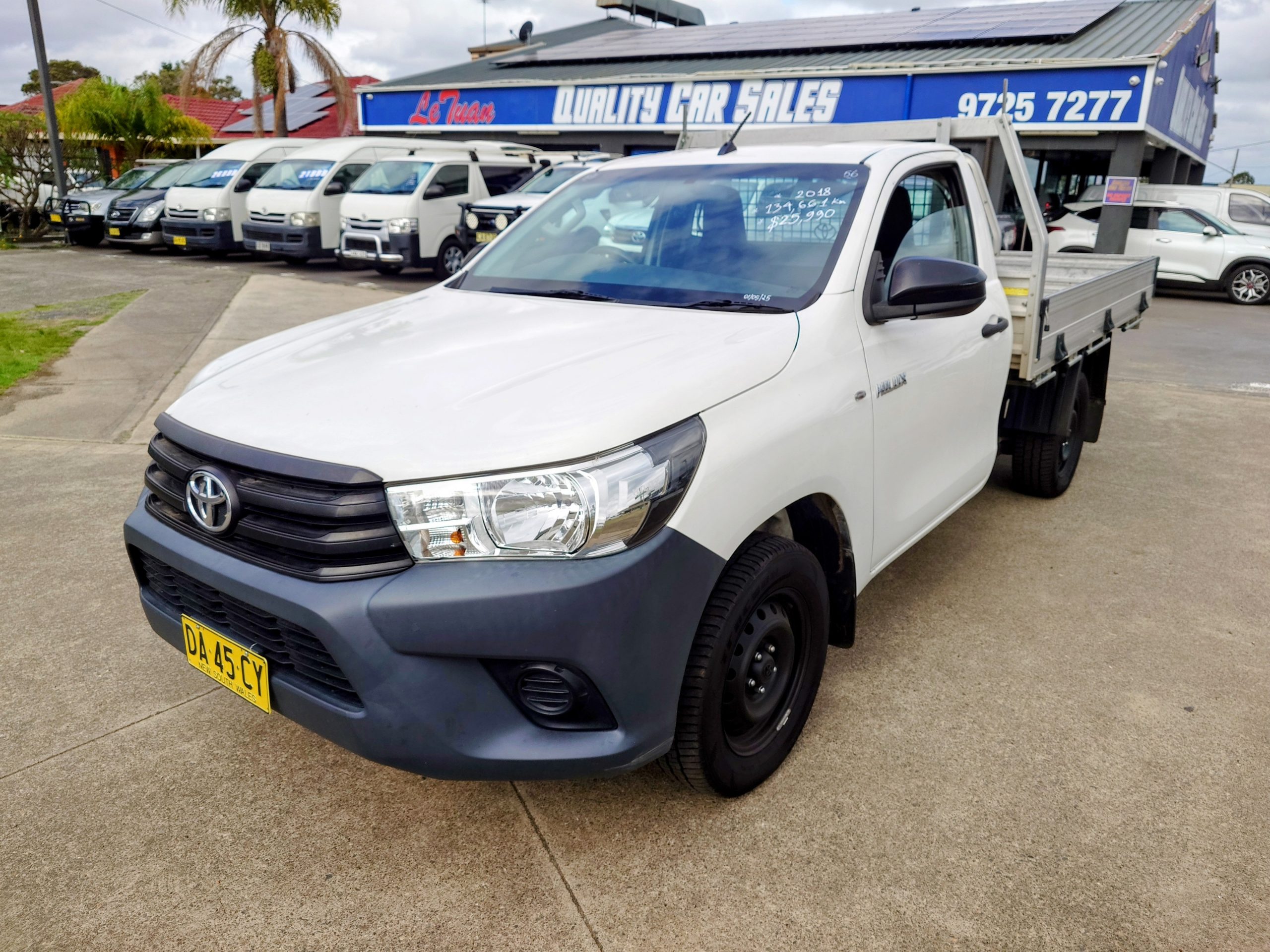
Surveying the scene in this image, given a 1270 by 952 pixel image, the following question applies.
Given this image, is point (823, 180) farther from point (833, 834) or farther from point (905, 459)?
point (833, 834)

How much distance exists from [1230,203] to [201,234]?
17024 millimetres

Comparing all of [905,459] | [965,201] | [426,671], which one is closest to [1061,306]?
[965,201]

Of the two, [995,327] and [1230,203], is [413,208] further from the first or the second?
[1230,203]

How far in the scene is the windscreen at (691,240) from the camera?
9.81ft

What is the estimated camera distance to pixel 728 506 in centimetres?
228

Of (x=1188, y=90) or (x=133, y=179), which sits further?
(x=1188, y=90)

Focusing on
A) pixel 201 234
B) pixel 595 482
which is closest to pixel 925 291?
pixel 595 482

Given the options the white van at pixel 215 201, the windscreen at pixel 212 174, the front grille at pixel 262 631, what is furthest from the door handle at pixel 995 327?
the windscreen at pixel 212 174

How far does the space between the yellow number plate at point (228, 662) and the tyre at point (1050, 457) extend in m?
4.09

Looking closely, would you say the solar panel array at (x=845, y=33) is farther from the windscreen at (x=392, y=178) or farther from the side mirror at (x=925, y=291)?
the side mirror at (x=925, y=291)

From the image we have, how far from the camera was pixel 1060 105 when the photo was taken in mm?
16500

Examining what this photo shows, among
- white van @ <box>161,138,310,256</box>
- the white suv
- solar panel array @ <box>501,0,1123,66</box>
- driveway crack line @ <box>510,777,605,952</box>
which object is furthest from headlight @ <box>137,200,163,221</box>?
driveway crack line @ <box>510,777,605,952</box>

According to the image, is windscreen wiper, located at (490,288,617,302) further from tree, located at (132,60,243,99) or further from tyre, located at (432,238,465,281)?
tree, located at (132,60,243,99)

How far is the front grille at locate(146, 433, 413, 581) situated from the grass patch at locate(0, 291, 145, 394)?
249 inches
